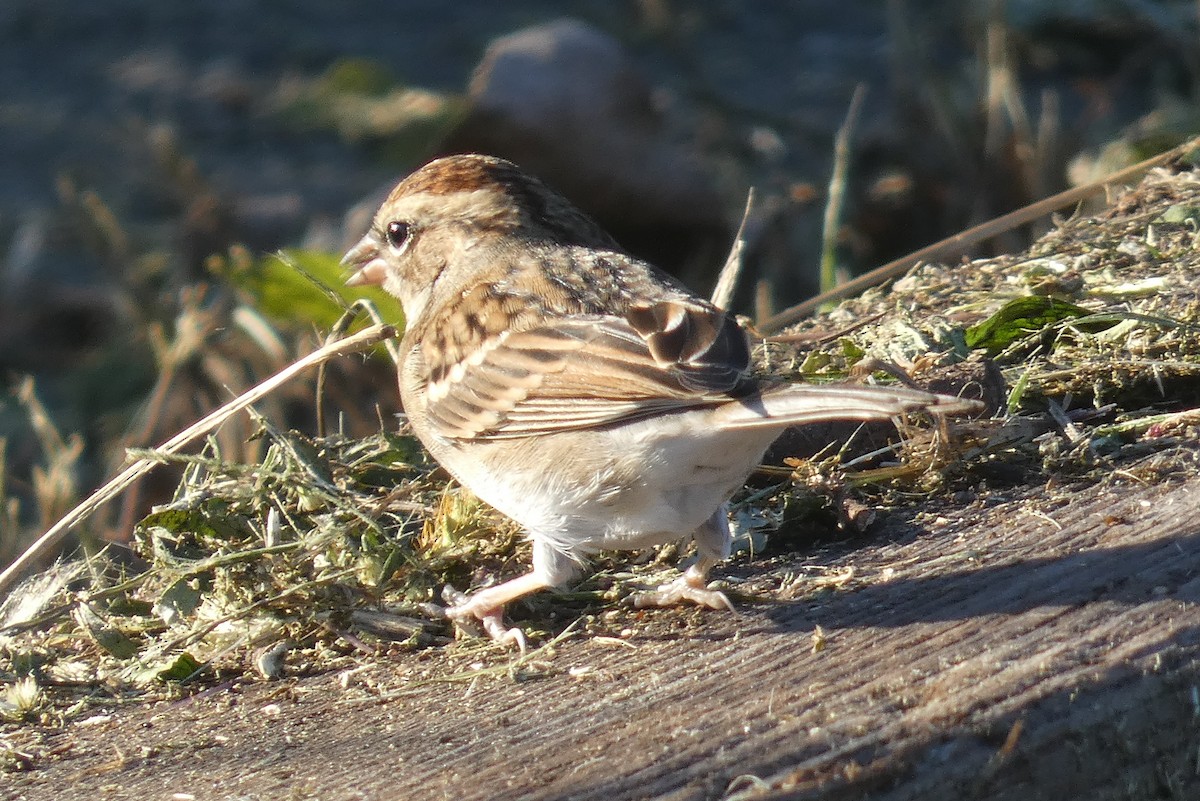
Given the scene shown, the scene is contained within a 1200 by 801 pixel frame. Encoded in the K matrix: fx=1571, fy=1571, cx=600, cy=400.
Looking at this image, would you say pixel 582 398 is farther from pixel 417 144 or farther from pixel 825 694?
pixel 417 144

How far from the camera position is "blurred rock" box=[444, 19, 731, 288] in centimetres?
571

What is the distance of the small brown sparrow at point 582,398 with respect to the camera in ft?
7.87

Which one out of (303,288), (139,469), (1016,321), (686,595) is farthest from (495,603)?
(303,288)

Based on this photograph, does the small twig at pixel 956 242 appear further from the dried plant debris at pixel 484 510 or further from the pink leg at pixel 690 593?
the pink leg at pixel 690 593

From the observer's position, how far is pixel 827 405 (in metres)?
2.14

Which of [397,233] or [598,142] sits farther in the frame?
[598,142]

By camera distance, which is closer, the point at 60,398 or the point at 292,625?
the point at 292,625

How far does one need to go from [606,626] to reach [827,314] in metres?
1.21

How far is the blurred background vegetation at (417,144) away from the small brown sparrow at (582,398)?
0.85 meters

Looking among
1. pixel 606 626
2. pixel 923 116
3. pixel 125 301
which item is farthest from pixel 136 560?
pixel 923 116

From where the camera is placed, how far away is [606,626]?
2.45 metres

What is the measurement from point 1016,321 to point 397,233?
1.51 meters

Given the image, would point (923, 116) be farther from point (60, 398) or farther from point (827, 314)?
point (60, 398)

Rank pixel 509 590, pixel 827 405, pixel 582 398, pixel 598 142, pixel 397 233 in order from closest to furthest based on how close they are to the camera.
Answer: pixel 827 405 < pixel 509 590 < pixel 582 398 < pixel 397 233 < pixel 598 142
